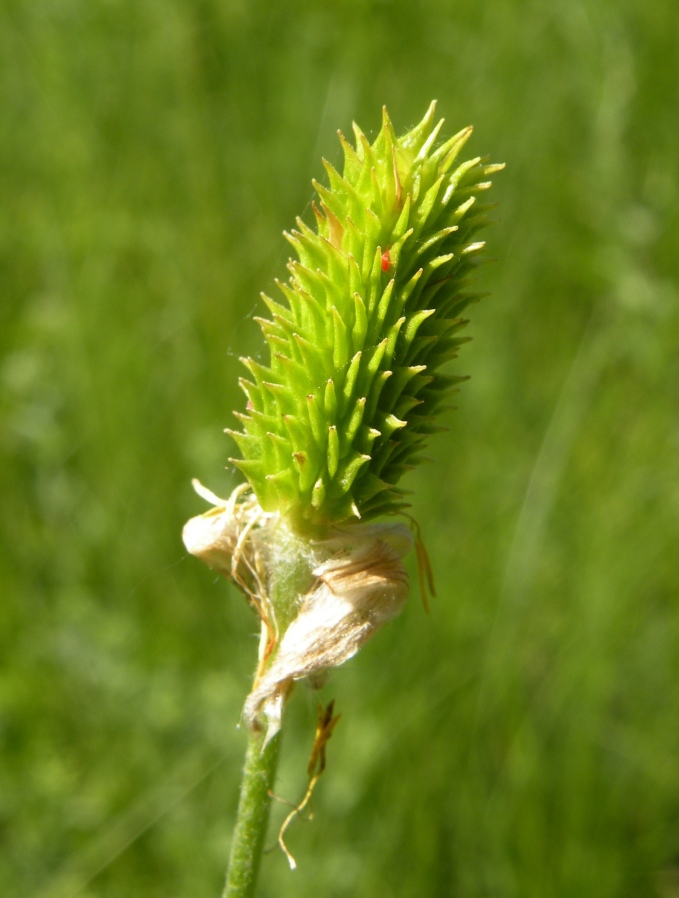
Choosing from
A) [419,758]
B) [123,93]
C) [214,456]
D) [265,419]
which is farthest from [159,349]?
[265,419]

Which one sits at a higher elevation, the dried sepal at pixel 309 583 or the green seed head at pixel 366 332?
the green seed head at pixel 366 332

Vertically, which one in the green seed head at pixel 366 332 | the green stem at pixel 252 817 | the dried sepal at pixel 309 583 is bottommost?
the green stem at pixel 252 817

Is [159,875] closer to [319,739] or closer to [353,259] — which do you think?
[319,739]

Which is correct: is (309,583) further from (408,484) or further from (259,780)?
(408,484)

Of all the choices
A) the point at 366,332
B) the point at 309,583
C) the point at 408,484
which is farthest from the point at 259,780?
the point at 408,484

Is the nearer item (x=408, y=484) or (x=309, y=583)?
(x=309, y=583)

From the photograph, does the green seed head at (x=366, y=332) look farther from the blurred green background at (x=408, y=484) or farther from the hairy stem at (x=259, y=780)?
the blurred green background at (x=408, y=484)

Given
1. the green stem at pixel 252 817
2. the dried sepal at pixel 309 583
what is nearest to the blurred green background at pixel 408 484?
the dried sepal at pixel 309 583
